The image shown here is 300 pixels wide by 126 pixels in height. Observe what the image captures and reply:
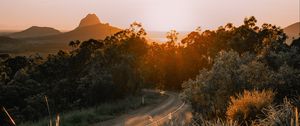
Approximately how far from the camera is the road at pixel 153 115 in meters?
33.3

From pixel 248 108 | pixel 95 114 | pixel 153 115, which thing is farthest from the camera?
pixel 153 115

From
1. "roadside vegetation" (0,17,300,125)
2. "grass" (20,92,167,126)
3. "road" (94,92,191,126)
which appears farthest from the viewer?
"road" (94,92,191,126)

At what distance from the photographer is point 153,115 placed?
3859 centimetres

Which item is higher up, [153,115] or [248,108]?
[248,108]

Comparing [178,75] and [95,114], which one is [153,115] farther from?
[178,75]

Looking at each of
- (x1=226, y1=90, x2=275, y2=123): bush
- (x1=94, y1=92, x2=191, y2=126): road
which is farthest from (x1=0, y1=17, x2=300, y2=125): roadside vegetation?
(x1=94, y1=92, x2=191, y2=126): road

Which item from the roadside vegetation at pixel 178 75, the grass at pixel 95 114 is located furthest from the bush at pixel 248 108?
the grass at pixel 95 114

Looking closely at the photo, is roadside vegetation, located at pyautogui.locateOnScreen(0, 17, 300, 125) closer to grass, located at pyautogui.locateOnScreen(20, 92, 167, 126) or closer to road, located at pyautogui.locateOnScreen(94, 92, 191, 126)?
grass, located at pyautogui.locateOnScreen(20, 92, 167, 126)

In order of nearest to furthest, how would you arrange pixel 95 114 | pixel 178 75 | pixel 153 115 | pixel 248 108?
pixel 248 108 < pixel 95 114 < pixel 153 115 < pixel 178 75

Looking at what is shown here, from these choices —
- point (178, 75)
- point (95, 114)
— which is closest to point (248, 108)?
point (95, 114)

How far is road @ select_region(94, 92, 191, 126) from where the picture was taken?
33312 mm

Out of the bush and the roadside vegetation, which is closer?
the bush

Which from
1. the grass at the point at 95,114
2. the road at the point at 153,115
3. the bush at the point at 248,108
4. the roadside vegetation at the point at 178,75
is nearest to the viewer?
the bush at the point at 248,108

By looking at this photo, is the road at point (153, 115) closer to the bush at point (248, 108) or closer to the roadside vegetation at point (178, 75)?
the roadside vegetation at point (178, 75)
